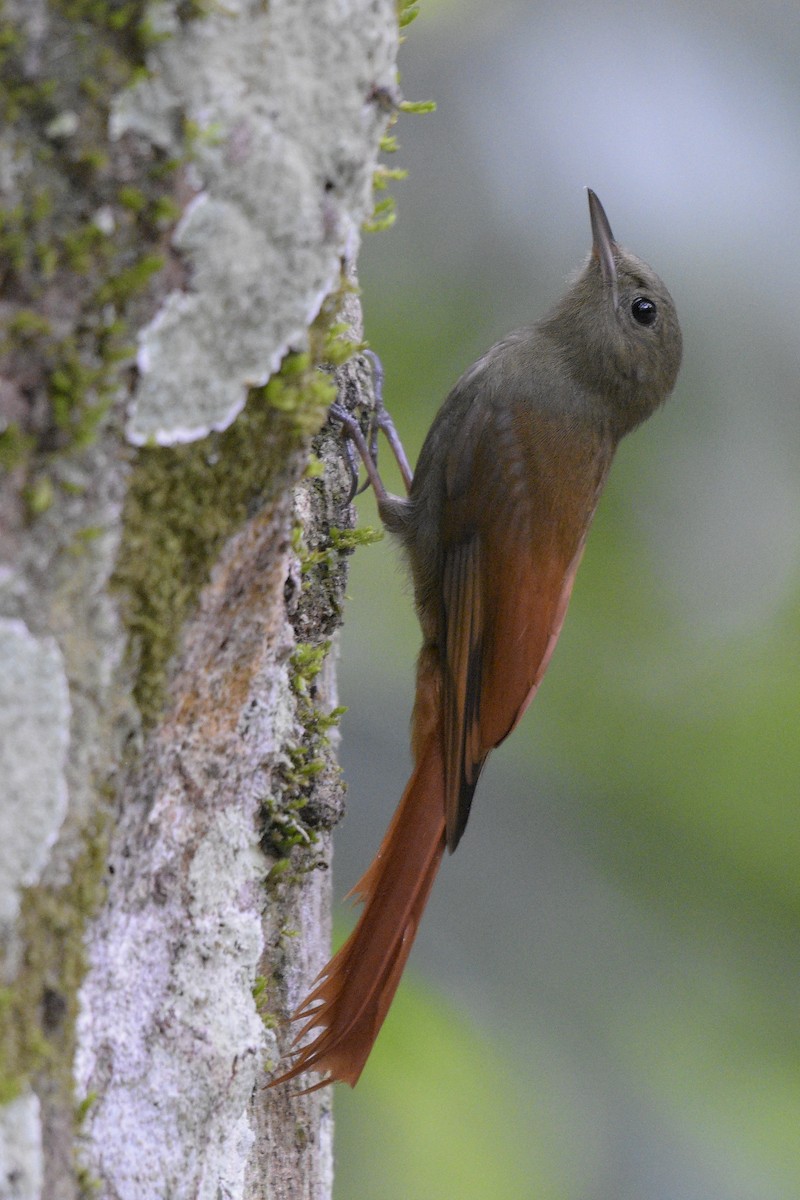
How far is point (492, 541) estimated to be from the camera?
10.4 feet

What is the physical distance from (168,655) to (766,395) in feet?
11.3

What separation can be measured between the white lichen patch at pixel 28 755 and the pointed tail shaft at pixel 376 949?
3.00 feet

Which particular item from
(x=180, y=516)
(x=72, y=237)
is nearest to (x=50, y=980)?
(x=180, y=516)

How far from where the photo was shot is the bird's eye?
3646 mm

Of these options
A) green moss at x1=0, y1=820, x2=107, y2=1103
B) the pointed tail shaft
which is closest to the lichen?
green moss at x1=0, y1=820, x2=107, y2=1103

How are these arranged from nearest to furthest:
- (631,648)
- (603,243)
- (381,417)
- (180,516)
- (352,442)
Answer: (180,516)
(352,442)
(381,417)
(603,243)
(631,648)

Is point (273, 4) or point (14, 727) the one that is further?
point (273, 4)

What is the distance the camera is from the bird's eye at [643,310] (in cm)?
365

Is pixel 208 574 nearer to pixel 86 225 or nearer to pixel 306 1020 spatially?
pixel 86 225

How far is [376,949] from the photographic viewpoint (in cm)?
233

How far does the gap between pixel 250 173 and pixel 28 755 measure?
65cm

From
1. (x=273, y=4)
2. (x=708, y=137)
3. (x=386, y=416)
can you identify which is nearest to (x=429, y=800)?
(x=386, y=416)

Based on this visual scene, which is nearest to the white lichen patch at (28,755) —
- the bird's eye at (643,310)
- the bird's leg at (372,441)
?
the bird's leg at (372,441)

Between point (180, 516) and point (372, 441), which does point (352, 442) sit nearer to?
point (372, 441)
